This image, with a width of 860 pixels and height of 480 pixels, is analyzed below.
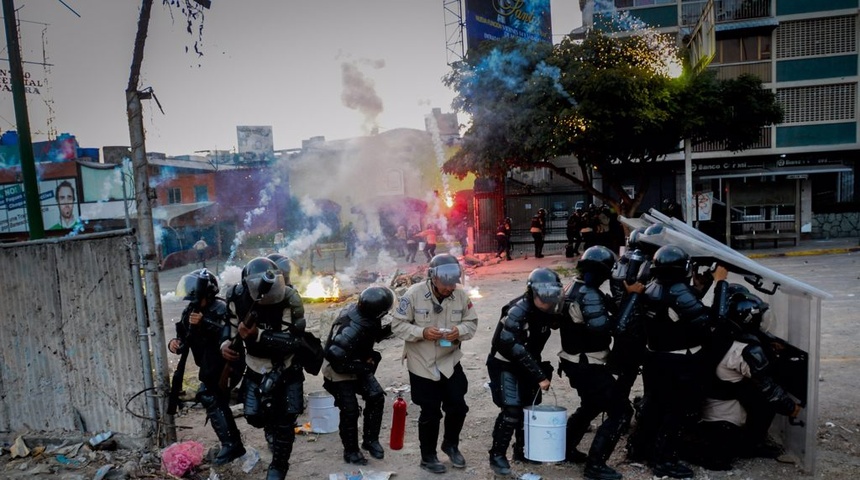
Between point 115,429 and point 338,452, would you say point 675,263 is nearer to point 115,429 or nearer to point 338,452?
point 338,452

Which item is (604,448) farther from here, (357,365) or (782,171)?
(782,171)

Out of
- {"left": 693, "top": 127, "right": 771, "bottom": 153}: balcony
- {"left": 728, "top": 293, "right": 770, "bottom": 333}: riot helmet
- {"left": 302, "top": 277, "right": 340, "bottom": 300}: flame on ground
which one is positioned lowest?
{"left": 302, "top": 277, "right": 340, "bottom": 300}: flame on ground

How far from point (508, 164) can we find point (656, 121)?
4.68 meters

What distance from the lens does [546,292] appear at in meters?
4.25

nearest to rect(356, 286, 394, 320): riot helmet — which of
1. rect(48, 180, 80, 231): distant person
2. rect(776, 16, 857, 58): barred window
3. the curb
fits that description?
the curb

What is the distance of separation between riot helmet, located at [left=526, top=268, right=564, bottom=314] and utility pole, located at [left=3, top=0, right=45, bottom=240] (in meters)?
7.26

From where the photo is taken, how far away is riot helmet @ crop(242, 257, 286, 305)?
4.29 metres

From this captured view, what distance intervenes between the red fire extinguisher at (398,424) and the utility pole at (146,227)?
204cm

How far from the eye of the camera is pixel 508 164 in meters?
18.4

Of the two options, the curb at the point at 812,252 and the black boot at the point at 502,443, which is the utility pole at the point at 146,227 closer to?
the black boot at the point at 502,443

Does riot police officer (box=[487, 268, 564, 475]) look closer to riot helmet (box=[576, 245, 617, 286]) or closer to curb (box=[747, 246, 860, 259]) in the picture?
riot helmet (box=[576, 245, 617, 286])

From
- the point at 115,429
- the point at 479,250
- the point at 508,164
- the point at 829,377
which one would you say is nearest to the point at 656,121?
the point at 508,164

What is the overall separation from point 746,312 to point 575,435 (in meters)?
1.70

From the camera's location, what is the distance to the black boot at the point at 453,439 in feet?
15.7
